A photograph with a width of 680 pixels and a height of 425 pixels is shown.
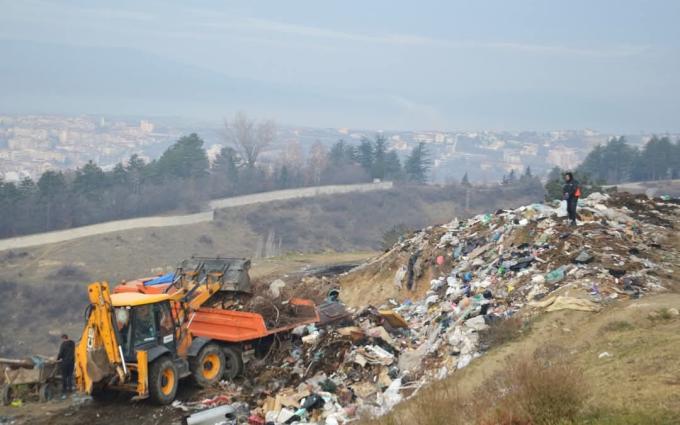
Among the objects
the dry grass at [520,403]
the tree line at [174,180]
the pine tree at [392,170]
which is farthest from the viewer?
the pine tree at [392,170]

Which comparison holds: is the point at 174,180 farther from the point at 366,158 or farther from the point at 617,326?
the point at 617,326

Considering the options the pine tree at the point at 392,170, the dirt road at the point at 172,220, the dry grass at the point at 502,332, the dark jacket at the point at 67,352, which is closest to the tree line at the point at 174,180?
the pine tree at the point at 392,170

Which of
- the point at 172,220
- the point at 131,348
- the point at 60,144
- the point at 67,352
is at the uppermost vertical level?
the point at 131,348

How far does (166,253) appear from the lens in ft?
156

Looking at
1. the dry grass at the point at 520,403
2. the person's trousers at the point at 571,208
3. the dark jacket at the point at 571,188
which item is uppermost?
the dark jacket at the point at 571,188

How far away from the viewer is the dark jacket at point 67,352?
11.3 metres

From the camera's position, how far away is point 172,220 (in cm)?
5372

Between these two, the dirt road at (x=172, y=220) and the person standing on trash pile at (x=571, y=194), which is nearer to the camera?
the person standing on trash pile at (x=571, y=194)

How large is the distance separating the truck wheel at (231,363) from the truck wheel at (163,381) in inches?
49.9

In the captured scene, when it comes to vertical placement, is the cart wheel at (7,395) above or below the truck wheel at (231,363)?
below

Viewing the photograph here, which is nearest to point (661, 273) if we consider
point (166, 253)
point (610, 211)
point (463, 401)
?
point (610, 211)

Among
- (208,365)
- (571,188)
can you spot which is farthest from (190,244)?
(208,365)

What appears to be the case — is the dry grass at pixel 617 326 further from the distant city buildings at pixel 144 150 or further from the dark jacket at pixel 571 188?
the distant city buildings at pixel 144 150

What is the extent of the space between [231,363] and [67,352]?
2707 mm
